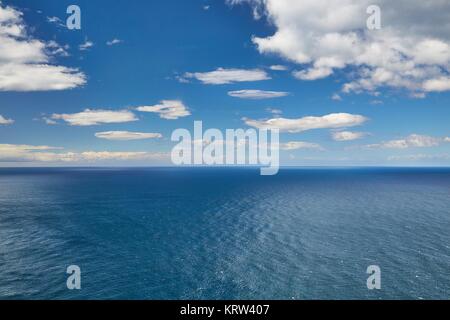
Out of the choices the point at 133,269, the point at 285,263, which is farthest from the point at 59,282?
the point at 285,263

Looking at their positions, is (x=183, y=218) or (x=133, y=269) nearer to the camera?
(x=133, y=269)
